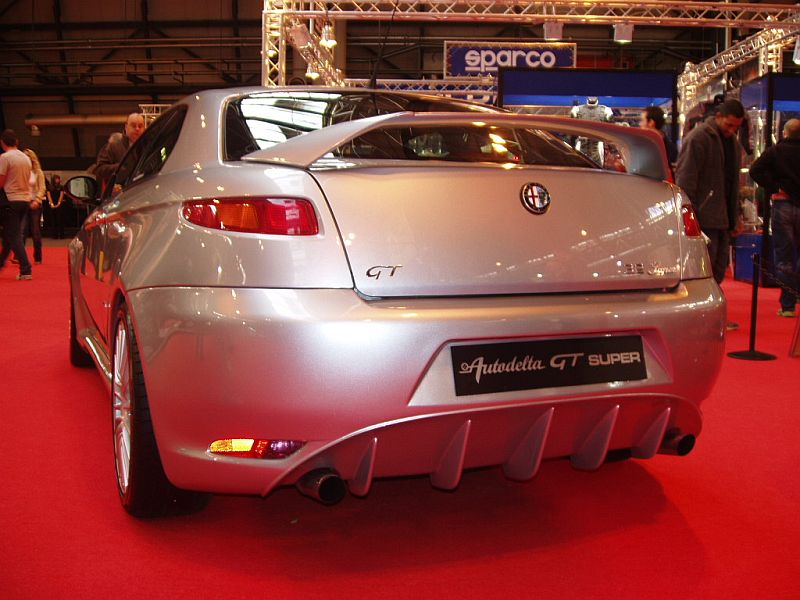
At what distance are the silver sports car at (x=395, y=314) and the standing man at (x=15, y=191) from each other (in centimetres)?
833

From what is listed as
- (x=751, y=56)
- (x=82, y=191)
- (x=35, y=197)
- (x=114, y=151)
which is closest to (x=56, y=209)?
(x=35, y=197)

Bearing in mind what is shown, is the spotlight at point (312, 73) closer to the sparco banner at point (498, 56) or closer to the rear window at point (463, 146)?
the sparco banner at point (498, 56)

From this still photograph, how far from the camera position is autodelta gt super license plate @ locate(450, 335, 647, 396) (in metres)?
2.03

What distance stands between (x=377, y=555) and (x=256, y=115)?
4.15 ft

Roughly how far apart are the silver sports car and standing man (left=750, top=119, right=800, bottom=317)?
4.44 m

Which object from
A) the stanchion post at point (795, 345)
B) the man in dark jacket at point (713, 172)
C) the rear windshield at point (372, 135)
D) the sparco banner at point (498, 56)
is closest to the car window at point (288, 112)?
the rear windshield at point (372, 135)

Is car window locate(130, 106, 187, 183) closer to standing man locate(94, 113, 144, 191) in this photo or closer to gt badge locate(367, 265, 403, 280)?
gt badge locate(367, 265, 403, 280)

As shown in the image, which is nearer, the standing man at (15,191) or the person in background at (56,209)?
the standing man at (15,191)

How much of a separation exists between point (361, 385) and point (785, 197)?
6.23 m

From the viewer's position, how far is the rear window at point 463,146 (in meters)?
2.33

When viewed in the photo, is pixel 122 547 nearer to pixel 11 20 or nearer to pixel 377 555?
pixel 377 555

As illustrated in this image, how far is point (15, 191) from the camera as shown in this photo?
995cm

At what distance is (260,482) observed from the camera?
2.04 m

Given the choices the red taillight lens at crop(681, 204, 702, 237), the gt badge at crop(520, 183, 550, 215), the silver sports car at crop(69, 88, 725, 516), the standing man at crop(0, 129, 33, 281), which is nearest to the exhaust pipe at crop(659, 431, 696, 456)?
the silver sports car at crop(69, 88, 725, 516)
